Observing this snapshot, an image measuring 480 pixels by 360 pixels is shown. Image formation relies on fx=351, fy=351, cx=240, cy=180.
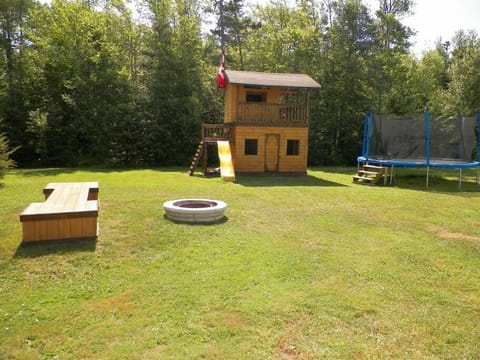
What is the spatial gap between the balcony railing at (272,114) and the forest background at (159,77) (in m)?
6.22

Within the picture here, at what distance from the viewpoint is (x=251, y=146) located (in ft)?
57.6

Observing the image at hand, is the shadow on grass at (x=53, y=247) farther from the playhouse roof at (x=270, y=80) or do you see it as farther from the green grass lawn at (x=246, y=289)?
the playhouse roof at (x=270, y=80)

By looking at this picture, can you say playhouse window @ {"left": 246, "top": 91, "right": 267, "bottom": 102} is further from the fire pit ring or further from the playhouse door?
the fire pit ring

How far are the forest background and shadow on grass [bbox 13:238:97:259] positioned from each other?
16210 millimetres

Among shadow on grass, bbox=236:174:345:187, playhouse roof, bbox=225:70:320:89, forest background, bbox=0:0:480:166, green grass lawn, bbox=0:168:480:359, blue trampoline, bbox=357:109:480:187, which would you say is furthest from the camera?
forest background, bbox=0:0:480:166

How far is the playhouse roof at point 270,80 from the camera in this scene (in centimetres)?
1700

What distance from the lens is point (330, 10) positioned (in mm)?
29062

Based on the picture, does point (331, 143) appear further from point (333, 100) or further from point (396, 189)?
point (396, 189)

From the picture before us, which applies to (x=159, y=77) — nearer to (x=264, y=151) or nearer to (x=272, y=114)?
(x=272, y=114)

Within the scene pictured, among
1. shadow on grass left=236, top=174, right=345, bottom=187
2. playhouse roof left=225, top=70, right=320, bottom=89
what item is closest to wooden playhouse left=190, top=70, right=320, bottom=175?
playhouse roof left=225, top=70, right=320, bottom=89

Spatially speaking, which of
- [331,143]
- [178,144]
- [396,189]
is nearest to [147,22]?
[178,144]

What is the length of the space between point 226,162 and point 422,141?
8891 millimetres

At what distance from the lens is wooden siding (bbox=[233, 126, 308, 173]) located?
56.8 ft

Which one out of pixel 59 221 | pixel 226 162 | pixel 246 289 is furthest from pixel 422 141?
pixel 59 221
